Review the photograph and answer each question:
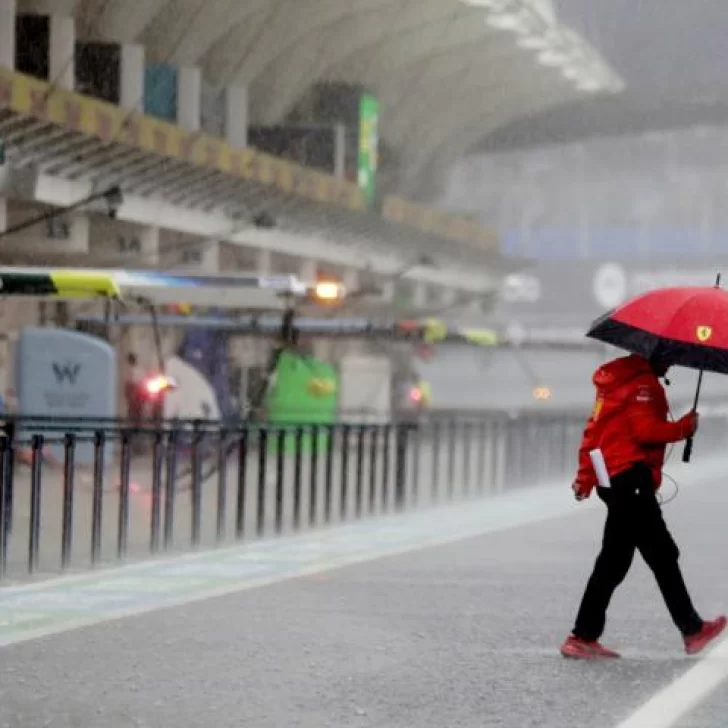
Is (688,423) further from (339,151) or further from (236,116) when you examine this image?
(339,151)

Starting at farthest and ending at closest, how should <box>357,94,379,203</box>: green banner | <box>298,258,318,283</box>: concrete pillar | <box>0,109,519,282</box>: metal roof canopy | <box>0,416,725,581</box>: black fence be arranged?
1. <box>357,94,379,203</box>: green banner
2. <box>298,258,318,283</box>: concrete pillar
3. <box>0,109,519,282</box>: metal roof canopy
4. <box>0,416,725,581</box>: black fence

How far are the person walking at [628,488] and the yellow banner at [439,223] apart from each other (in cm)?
4400

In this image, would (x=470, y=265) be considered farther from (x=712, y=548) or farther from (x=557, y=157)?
(x=712, y=548)

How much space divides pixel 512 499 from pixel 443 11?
32327 millimetres

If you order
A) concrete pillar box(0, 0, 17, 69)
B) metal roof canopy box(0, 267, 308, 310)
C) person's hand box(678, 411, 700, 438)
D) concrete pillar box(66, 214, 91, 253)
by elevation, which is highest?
concrete pillar box(0, 0, 17, 69)

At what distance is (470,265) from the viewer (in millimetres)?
67062

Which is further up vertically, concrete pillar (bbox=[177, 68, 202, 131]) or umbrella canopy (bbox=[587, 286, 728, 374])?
concrete pillar (bbox=[177, 68, 202, 131])

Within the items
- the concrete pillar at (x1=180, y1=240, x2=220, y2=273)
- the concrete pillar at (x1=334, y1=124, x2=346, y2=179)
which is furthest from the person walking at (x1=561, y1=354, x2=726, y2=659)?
the concrete pillar at (x1=334, y1=124, x2=346, y2=179)

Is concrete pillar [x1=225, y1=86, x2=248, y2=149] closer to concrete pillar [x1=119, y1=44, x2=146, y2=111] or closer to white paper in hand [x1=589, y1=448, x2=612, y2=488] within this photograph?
concrete pillar [x1=119, y1=44, x2=146, y2=111]

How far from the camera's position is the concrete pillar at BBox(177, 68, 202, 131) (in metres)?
45.2

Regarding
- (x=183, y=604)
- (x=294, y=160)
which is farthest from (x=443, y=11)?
(x=183, y=604)

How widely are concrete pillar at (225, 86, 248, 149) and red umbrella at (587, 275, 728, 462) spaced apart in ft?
127

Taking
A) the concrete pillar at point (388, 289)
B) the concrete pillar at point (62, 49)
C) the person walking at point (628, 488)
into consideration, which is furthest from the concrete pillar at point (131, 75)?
the person walking at point (628, 488)

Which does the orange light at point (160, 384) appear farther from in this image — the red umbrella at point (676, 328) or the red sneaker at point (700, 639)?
the red sneaker at point (700, 639)
